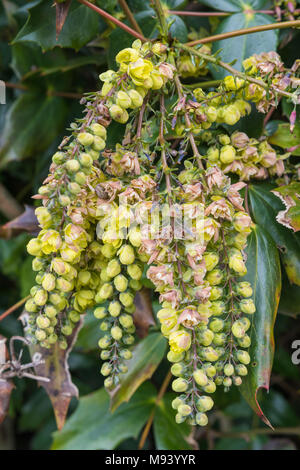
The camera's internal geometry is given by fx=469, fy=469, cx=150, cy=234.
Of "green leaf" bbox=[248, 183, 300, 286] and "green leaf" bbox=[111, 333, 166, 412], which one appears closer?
"green leaf" bbox=[248, 183, 300, 286]

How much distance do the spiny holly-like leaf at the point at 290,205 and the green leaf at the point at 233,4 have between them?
1.37 feet

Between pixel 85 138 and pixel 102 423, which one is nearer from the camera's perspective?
pixel 85 138

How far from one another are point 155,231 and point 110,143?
11.2 inches

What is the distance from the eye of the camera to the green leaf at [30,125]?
125 centimetres

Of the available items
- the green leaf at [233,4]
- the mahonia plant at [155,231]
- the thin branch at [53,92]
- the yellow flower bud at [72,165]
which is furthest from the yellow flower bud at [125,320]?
Answer: the thin branch at [53,92]

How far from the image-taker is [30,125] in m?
1.27

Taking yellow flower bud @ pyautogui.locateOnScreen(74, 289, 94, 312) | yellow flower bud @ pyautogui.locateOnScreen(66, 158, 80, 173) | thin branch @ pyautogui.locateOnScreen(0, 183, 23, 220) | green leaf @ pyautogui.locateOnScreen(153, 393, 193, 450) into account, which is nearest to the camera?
yellow flower bud @ pyautogui.locateOnScreen(66, 158, 80, 173)

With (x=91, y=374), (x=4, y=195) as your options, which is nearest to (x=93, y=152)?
(x=4, y=195)

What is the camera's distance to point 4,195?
1411 millimetres

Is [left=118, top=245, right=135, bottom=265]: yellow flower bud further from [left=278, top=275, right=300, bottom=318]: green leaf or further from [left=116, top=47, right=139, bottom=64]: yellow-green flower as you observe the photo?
[left=278, top=275, right=300, bottom=318]: green leaf

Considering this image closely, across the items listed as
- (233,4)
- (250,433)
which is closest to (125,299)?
(233,4)

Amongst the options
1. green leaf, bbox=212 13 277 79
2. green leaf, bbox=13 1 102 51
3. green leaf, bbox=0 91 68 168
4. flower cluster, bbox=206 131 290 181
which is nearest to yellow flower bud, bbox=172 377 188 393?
flower cluster, bbox=206 131 290 181

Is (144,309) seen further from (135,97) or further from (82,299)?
(135,97)

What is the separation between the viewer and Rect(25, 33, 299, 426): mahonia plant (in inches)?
23.2
